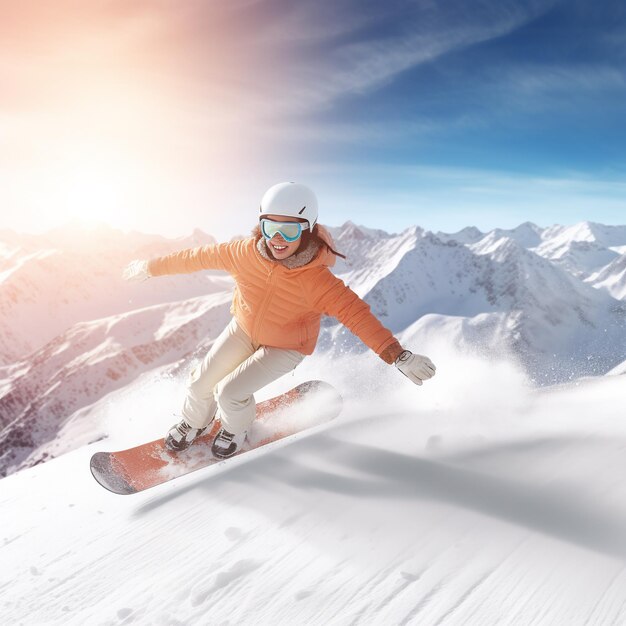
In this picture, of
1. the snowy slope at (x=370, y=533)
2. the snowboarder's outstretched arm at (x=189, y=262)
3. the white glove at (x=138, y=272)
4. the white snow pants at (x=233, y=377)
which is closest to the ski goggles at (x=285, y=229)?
the snowboarder's outstretched arm at (x=189, y=262)

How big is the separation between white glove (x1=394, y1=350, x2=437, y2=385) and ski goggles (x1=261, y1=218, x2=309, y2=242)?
1703 mm

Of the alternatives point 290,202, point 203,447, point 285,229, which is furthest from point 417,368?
point 203,447

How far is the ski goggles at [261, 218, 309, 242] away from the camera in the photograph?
498cm

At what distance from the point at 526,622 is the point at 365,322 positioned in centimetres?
294

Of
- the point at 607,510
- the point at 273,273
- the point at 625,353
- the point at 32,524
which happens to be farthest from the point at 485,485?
the point at 625,353

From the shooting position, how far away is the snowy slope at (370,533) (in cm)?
271

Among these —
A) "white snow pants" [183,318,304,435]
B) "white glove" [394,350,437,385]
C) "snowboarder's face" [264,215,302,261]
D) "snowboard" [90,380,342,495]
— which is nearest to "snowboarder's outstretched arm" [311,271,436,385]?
"white glove" [394,350,437,385]

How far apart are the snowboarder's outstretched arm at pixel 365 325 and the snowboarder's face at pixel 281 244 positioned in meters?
0.43

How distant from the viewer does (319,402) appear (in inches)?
265

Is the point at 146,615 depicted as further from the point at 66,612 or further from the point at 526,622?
the point at 526,622

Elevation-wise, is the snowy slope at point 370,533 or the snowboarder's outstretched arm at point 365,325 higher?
the snowboarder's outstretched arm at point 365,325

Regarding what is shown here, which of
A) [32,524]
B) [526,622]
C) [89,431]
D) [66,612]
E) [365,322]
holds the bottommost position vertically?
[89,431]

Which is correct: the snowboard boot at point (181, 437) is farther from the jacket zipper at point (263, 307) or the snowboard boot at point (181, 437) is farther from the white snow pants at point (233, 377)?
the jacket zipper at point (263, 307)

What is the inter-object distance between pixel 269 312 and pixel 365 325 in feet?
3.95
